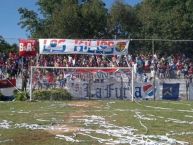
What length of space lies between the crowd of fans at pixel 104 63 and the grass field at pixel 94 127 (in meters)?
10.2

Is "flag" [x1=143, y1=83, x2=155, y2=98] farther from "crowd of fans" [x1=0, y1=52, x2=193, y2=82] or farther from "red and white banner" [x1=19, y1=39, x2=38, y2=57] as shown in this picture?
"red and white banner" [x1=19, y1=39, x2=38, y2=57]

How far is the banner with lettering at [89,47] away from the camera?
30062mm

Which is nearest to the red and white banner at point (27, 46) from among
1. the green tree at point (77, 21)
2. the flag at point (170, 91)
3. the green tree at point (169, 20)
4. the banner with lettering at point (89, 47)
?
the banner with lettering at point (89, 47)

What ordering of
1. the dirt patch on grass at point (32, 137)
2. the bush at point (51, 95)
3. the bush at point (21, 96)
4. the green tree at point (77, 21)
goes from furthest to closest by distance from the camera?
the green tree at point (77, 21)
the bush at point (51, 95)
the bush at point (21, 96)
the dirt patch on grass at point (32, 137)

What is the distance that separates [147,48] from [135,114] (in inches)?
640

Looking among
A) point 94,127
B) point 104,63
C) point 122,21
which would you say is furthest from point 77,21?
point 94,127

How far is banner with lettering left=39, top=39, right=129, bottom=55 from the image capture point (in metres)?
30.1

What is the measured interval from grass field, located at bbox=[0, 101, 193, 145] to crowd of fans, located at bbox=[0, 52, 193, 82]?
33.5ft

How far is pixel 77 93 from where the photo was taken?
100 ft

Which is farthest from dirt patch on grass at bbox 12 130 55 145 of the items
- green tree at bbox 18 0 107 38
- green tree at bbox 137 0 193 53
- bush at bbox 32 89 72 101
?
green tree at bbox 137 0 193 53

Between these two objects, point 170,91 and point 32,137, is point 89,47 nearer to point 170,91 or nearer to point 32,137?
point 170,91

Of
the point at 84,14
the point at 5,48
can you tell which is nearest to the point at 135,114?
the point at 5,48

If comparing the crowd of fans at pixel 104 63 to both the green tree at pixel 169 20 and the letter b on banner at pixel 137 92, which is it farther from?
the green tree at pixel 169 20

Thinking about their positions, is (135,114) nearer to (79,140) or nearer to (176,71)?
(79,140)
